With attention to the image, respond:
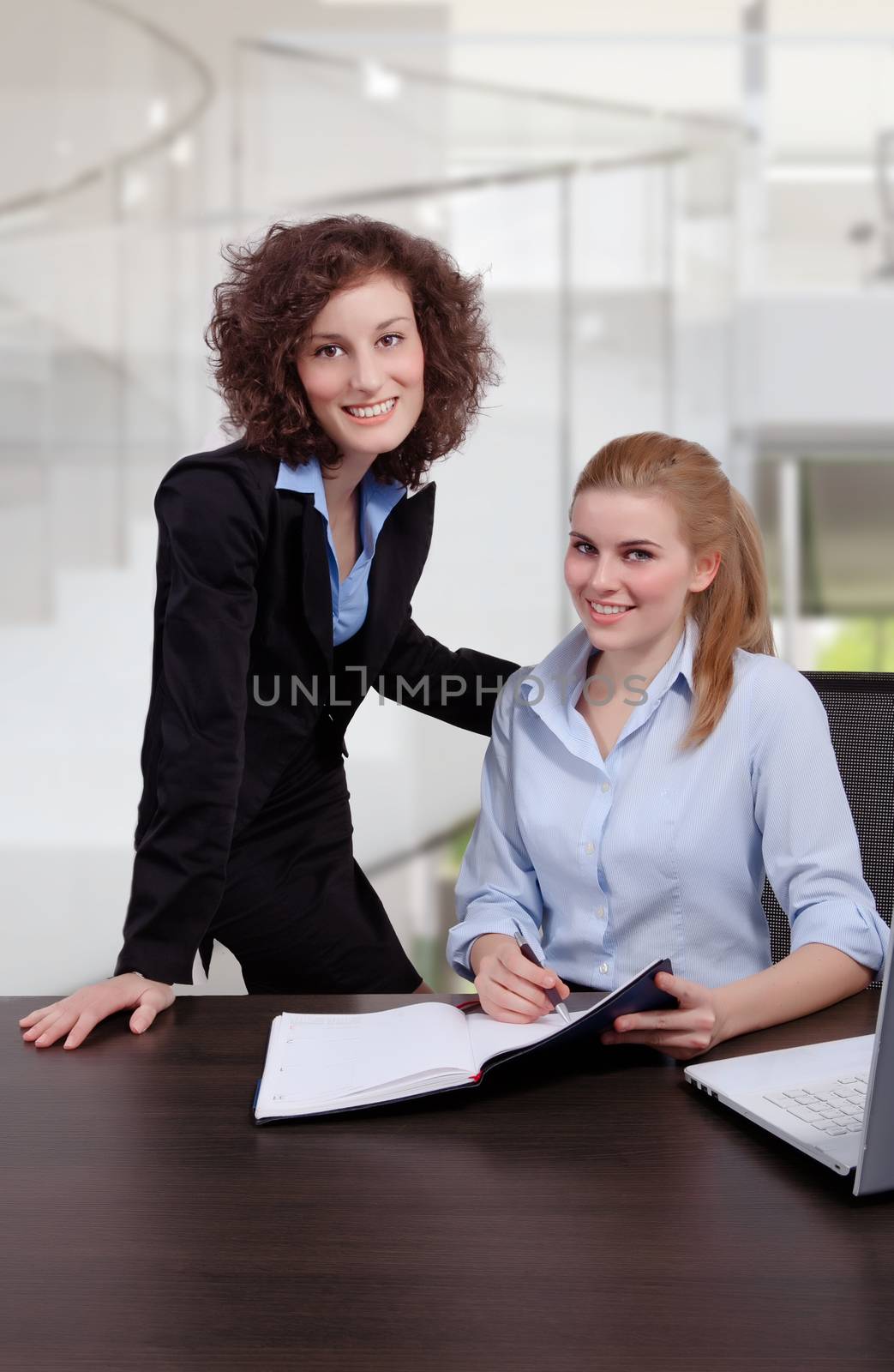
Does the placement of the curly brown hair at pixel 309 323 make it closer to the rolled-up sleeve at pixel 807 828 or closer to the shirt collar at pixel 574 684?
the shirt collar at pixel 574 684

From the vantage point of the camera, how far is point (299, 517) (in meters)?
1.54

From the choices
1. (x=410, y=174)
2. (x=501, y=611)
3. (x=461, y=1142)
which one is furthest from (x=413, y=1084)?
(x=410, y=174)

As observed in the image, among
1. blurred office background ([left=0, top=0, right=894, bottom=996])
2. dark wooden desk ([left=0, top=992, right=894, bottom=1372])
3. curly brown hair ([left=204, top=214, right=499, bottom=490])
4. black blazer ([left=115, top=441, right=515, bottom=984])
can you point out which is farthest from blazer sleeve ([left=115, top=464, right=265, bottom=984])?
blurred office background ([left=0, top=0, right=894, bottom=996])

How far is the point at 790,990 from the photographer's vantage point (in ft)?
3.76

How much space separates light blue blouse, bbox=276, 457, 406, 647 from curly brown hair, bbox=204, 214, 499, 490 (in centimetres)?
2

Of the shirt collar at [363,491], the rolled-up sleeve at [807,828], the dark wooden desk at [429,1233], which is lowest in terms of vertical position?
the dark wooden desk at [429,1233]

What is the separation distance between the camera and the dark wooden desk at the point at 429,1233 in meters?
0.69

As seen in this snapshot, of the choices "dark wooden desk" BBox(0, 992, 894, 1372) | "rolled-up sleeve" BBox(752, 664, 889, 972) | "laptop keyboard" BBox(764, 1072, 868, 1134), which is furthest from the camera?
"rolled-up sleeve" BBox(752, 664, 889, 972)

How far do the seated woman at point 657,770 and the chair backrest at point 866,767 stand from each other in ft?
0.41

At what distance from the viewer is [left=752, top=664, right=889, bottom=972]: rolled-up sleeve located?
122 cm

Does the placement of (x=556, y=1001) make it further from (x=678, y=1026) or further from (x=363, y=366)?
(x=363, y=366)

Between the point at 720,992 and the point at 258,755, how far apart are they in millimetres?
759

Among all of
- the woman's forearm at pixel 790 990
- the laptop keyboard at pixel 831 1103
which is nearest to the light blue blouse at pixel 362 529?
the woman's forearm at pixel 790 990

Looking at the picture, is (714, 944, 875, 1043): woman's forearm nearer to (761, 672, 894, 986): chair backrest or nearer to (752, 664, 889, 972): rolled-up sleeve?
(752, 664, 889, 972): rolled-up sleeve
